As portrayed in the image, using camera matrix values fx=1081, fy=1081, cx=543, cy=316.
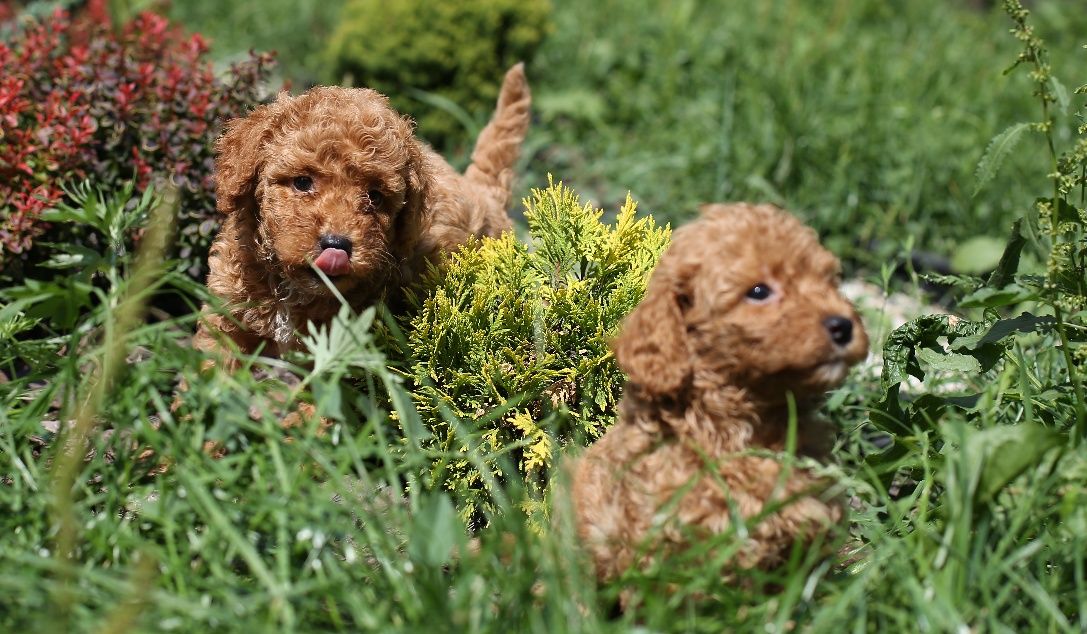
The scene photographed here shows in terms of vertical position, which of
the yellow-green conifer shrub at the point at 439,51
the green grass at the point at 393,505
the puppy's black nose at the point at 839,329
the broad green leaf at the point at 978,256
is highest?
the yellow-green conifer shrub at the point at 439,51

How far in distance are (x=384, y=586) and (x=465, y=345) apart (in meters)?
1.20

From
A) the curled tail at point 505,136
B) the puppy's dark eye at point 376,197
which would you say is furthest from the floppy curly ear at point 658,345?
the curled tail at point 505,136

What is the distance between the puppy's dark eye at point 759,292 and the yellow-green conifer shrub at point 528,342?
907 mm

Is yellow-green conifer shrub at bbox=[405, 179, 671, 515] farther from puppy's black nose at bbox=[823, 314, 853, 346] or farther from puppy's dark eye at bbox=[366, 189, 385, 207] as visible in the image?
puppy's black nose at bbox=[823, 314, 853, 346]

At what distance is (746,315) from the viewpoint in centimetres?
271

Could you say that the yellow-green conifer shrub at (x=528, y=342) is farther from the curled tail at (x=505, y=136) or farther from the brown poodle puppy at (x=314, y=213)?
the curled tail at (x=505, y=136)

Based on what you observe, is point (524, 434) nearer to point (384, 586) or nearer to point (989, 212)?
point (384, 586)

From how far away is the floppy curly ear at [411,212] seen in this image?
13.2 feet

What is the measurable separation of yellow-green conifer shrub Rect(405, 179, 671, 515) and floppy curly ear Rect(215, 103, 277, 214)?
77 centimetres

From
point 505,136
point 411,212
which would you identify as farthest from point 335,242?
point 505,136

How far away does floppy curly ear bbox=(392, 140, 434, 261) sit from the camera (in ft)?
13.2

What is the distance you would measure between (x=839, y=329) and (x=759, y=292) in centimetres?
23

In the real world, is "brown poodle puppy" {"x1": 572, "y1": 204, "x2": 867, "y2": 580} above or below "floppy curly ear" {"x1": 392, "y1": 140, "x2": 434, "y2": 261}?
below

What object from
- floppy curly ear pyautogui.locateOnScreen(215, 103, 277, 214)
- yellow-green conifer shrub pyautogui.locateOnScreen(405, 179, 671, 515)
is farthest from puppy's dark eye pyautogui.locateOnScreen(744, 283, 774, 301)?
floppy curly ear pyautogui.locateOnScreen(215, 103, 277, 214)
